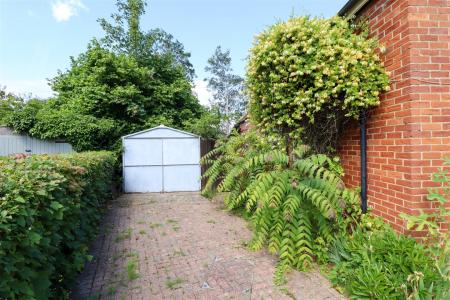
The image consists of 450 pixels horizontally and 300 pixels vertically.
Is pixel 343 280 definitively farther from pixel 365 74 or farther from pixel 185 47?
pixel 185 47

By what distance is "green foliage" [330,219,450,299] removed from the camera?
2.34m

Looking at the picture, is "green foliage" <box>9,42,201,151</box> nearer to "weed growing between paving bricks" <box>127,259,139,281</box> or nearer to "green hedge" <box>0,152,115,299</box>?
"weed growing between paving bricks" <box>127,259,139,281</box>

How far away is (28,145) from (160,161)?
16.7ft

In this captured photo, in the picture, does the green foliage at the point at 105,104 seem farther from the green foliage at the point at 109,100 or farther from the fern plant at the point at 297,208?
the fern plant at the point at 297,208

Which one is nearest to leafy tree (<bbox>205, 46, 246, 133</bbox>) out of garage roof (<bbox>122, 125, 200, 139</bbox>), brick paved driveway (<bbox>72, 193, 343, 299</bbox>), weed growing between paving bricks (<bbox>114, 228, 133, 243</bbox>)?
garage roof (<bbox>122, 125, 200, 139</bbox>)

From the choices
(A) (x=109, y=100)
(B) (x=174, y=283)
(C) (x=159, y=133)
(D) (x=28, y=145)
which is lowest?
(B) (x=174, y=283)

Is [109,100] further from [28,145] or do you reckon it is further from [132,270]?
A: [132,270]

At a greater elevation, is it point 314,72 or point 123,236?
point 314,72

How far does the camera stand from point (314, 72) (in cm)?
336

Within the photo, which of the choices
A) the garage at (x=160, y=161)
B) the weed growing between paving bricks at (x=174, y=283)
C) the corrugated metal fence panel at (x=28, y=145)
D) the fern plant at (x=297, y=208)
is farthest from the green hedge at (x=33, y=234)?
the corrugated metal fence panel at (x=28, y=145)

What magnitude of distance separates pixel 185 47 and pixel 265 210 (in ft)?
83.3

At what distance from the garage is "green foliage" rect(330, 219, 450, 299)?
7170 millimetres

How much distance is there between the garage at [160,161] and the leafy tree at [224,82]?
68.8ft

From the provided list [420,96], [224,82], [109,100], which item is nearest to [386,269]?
[420,96]
